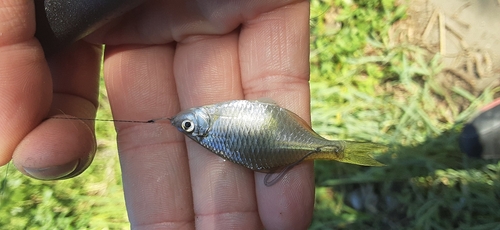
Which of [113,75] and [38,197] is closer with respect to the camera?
[113,75]

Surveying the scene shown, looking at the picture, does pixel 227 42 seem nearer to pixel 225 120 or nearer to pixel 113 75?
pixel 225 120

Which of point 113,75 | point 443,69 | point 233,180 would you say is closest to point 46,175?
point 113,75

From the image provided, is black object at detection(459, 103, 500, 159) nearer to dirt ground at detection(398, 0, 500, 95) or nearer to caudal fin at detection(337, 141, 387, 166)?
dirt ground at detection(398, 0, 500, 95)

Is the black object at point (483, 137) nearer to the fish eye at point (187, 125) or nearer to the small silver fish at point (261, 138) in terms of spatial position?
the small silver fish at point (261, 138)

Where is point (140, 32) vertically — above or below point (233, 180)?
above

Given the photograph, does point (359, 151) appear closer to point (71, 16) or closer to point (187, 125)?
point (187, 125)

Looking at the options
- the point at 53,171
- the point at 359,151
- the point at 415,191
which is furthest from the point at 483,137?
the point at 53,171

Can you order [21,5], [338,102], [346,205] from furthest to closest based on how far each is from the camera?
1. [338,102]
2. [346,205]
3. [21,5]
